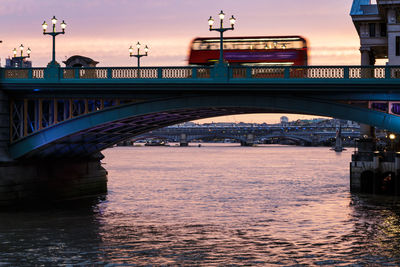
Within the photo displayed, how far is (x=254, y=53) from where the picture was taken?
1698 inches

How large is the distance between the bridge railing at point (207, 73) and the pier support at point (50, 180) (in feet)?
18.5

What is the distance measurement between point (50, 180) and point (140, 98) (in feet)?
33.0

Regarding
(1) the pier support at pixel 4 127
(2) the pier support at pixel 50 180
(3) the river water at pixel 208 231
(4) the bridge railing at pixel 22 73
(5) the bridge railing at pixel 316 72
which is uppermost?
(4) the bridge railing at pixel 22 73

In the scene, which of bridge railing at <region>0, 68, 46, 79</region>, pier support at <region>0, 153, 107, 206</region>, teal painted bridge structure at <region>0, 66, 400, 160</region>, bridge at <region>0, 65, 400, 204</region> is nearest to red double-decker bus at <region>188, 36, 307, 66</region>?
bridge at <region>0, 65, 400, 204</region>

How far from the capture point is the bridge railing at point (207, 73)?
1431 inches

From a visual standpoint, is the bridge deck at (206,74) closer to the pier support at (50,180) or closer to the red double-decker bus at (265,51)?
the red double-decker bus at (265,51)

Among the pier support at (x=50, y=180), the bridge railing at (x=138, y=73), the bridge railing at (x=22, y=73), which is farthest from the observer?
the pier support at (x=50, y=180)

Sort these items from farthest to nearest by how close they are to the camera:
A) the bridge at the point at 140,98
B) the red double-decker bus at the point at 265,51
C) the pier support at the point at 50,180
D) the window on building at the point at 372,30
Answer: the window on building at the point at 372,30 → the red double-decker bus at the point at 265,51 → the pier support at the point at 50,180 → the bridge at the point at 140,98

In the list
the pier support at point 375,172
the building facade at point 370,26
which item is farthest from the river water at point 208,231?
the building facade at point 370,26

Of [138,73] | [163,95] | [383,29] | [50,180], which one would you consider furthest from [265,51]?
[383,29]

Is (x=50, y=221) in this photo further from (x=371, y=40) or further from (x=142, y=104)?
(x=371, y=40)

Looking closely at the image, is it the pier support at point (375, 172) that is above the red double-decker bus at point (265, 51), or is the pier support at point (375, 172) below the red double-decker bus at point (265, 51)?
below

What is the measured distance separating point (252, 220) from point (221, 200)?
1162 cm

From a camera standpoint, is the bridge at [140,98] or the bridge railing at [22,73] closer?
the bridge at [140,98]
